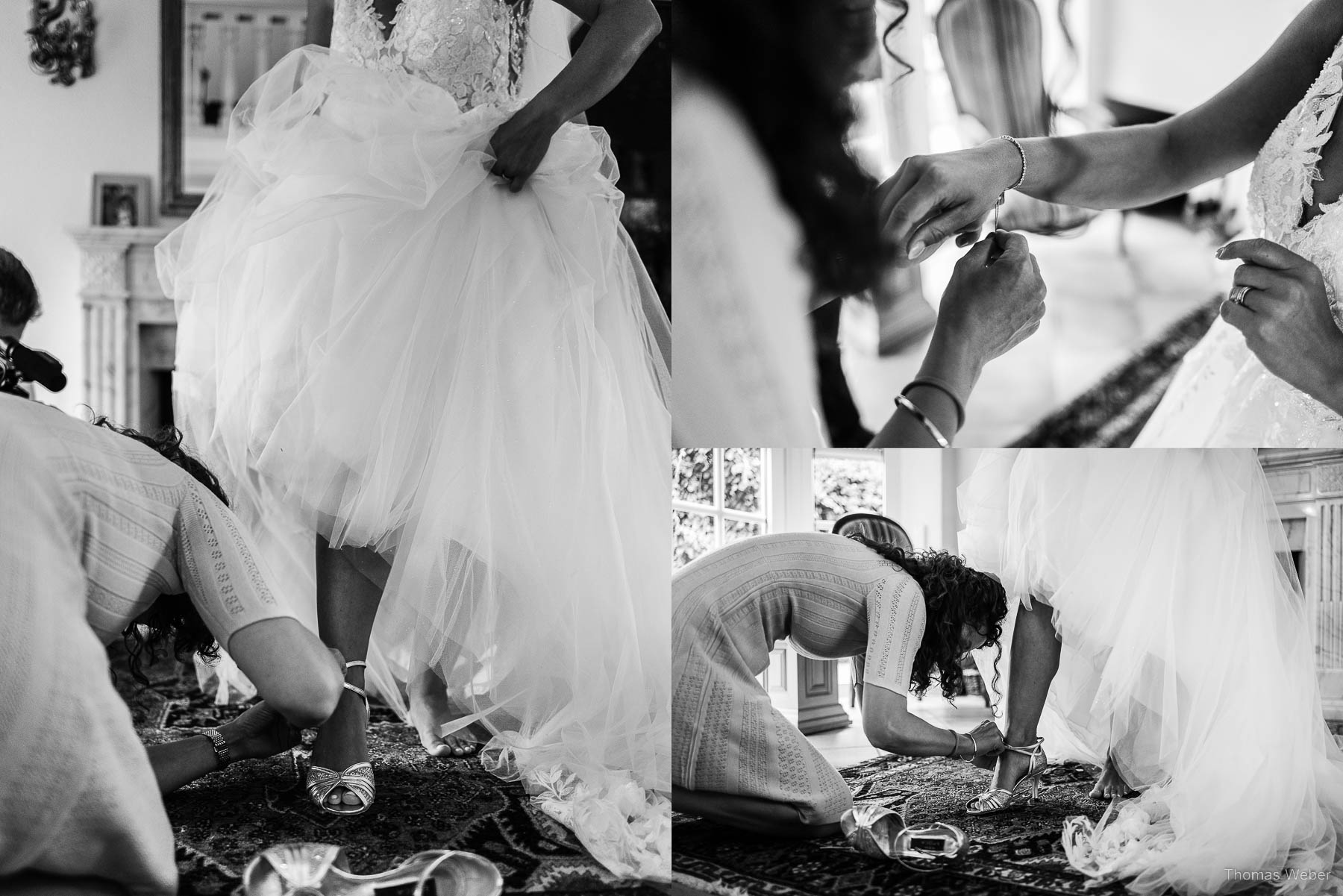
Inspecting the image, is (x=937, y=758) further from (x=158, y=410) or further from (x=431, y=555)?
(x=158, y=410)

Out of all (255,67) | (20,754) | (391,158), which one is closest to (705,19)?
(391,158)

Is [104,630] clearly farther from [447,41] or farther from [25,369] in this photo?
[447,41]

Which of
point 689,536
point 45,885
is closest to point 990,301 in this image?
point 689,536

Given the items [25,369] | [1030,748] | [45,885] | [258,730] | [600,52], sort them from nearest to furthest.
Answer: [45,885], [25,369], [258,730], [600,52], [1030,748]

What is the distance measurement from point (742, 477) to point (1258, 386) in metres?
0.99

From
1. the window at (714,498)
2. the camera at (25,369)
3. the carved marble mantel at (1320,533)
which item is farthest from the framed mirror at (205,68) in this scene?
the carved marble mantel at (1320,533)

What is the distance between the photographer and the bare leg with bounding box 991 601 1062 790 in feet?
7.00

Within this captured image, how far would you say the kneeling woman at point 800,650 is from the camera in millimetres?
2102

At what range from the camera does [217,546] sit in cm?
182

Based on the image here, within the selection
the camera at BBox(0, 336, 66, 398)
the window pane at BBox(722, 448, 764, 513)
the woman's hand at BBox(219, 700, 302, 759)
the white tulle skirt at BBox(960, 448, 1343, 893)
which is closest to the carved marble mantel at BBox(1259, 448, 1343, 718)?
the white tulle skirt at BBox(960, 448, 1343, 893)

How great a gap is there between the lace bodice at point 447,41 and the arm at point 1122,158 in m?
0.75

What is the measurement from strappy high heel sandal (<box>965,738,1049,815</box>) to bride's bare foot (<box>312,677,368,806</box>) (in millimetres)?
1161

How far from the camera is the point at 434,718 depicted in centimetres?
202

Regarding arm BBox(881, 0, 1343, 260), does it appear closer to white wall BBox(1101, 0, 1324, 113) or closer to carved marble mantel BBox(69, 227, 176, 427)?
white wall BBox(1101, 0, 1324, 113)
